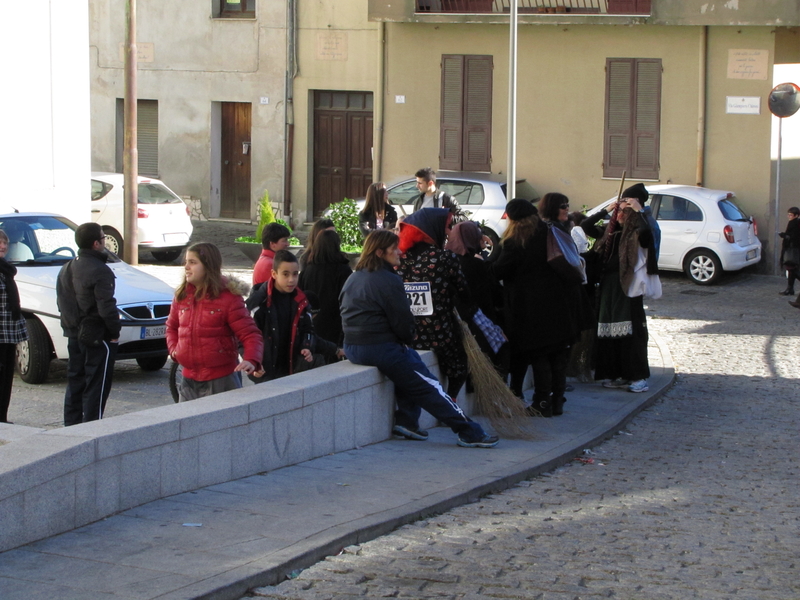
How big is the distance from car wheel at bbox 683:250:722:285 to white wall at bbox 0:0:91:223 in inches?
402

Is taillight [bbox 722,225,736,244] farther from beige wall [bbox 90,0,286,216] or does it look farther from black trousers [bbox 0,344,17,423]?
black trousers [bbox 0,344,17,423]

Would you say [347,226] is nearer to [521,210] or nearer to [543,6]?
[521,210]

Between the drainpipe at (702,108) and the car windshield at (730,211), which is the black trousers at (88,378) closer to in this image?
the car windshield at (730,211)

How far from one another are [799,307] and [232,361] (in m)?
12.6

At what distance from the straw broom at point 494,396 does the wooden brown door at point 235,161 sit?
18412mm

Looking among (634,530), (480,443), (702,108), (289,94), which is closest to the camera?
(634,530)

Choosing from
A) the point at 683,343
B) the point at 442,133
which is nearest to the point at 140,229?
the point at 442,133

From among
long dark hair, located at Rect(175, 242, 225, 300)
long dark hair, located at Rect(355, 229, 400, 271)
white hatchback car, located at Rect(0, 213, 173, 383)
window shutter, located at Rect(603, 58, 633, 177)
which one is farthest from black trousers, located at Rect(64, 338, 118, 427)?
window shutter, located at Rect(603, 58, 633, 177)

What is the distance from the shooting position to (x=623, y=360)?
34.8 ft

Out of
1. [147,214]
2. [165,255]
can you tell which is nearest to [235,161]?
[165,255]

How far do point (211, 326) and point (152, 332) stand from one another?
3.76m

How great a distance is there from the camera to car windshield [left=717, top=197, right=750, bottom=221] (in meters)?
19.5

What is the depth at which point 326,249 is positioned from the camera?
856cm

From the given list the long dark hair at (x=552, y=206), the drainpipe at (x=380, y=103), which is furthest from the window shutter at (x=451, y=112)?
the long dark hair at (x=552, y=206)
